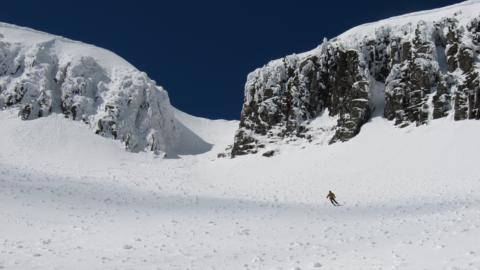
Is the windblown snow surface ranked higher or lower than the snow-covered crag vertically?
lower

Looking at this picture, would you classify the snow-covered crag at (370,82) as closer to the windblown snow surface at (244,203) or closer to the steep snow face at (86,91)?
the windblown snow surface at (244,203)

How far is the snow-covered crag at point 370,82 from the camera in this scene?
152ft

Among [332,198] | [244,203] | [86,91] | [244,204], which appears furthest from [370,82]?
[86,91]

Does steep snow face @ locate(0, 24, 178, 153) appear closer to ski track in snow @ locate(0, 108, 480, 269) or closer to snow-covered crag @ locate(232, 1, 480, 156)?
ski track in snow @ locate(0, 108, 480, 269)

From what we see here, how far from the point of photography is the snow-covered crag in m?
46.4

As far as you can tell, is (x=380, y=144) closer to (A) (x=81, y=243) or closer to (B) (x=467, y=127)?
(B) (x=467, y=127)

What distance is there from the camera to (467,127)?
137 feet

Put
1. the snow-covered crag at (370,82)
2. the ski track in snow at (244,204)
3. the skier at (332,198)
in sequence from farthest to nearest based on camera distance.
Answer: the snow-covered crag at (370,82), the skier at (332,198), the ski track in snow at (244,204)

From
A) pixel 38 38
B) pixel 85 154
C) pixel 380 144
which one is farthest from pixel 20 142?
pixel 380 144

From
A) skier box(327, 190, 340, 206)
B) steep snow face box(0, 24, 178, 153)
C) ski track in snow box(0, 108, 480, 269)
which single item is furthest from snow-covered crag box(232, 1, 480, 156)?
skier box(327, 190, 340, 206)

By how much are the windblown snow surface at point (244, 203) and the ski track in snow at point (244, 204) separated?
0.10 meters

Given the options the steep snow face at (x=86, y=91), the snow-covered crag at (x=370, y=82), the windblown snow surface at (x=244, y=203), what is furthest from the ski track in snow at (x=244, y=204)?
the steep snow face at (x=86, y=91)

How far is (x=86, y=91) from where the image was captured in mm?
67125

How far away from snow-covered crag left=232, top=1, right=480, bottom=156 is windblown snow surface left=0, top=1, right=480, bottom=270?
8.08ft
